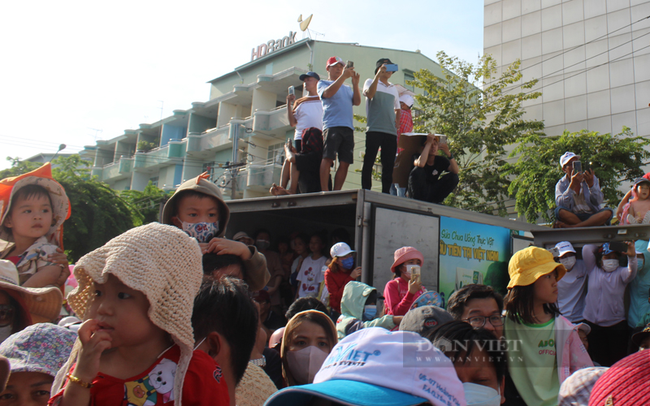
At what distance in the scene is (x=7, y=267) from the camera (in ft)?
10.0

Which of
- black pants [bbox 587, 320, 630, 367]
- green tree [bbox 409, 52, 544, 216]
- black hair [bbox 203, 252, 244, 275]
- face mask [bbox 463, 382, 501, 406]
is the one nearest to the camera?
face mask [bbox 463, 382, 501, 406]

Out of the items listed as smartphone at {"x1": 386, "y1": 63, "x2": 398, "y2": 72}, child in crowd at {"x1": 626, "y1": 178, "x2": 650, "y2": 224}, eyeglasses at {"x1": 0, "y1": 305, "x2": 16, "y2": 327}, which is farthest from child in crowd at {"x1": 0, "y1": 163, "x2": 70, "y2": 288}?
child in crowd at {"x1": 626, "y1": 178, "x2": 650, "y2": 224}

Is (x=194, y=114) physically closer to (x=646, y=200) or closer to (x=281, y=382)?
(x=646, y=200)

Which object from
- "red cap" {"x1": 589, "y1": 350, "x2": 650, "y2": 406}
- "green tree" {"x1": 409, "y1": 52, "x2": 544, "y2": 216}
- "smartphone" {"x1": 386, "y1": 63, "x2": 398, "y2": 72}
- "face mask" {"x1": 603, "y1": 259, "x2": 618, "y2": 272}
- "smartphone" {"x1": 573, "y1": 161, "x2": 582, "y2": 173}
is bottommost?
"red cap" {"x1": 589, "y1": 350, "x2": 650, "y2": 406}

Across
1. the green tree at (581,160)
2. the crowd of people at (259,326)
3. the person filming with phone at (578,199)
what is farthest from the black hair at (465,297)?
the green tree at (581,160)

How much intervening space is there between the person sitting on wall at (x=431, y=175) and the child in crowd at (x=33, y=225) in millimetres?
4259

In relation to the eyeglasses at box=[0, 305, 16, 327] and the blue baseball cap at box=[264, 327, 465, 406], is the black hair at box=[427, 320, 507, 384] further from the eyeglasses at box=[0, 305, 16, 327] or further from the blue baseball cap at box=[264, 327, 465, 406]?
the eyeglasses at box=[0, 305, 16, 327]

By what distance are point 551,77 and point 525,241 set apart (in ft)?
52.3

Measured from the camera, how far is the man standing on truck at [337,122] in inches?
265

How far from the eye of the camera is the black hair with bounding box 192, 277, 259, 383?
2172mm

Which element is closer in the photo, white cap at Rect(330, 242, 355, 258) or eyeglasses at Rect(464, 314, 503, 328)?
eyeglasses at Rect(464, 314, 503, 328)

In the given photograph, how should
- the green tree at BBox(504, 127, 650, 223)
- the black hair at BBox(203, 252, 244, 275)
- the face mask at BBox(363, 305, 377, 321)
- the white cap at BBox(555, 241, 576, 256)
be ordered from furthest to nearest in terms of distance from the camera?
the green tree at BBox(504, 127, 650, 223) → the white cap at BBox(555, 241, 576, 256) → the face mask at BBox(363, 305, 377, 321) → the black hair at BBox(203, 252, 244, 275)

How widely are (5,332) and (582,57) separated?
848 inches

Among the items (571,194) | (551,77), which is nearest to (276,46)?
(551,77)
